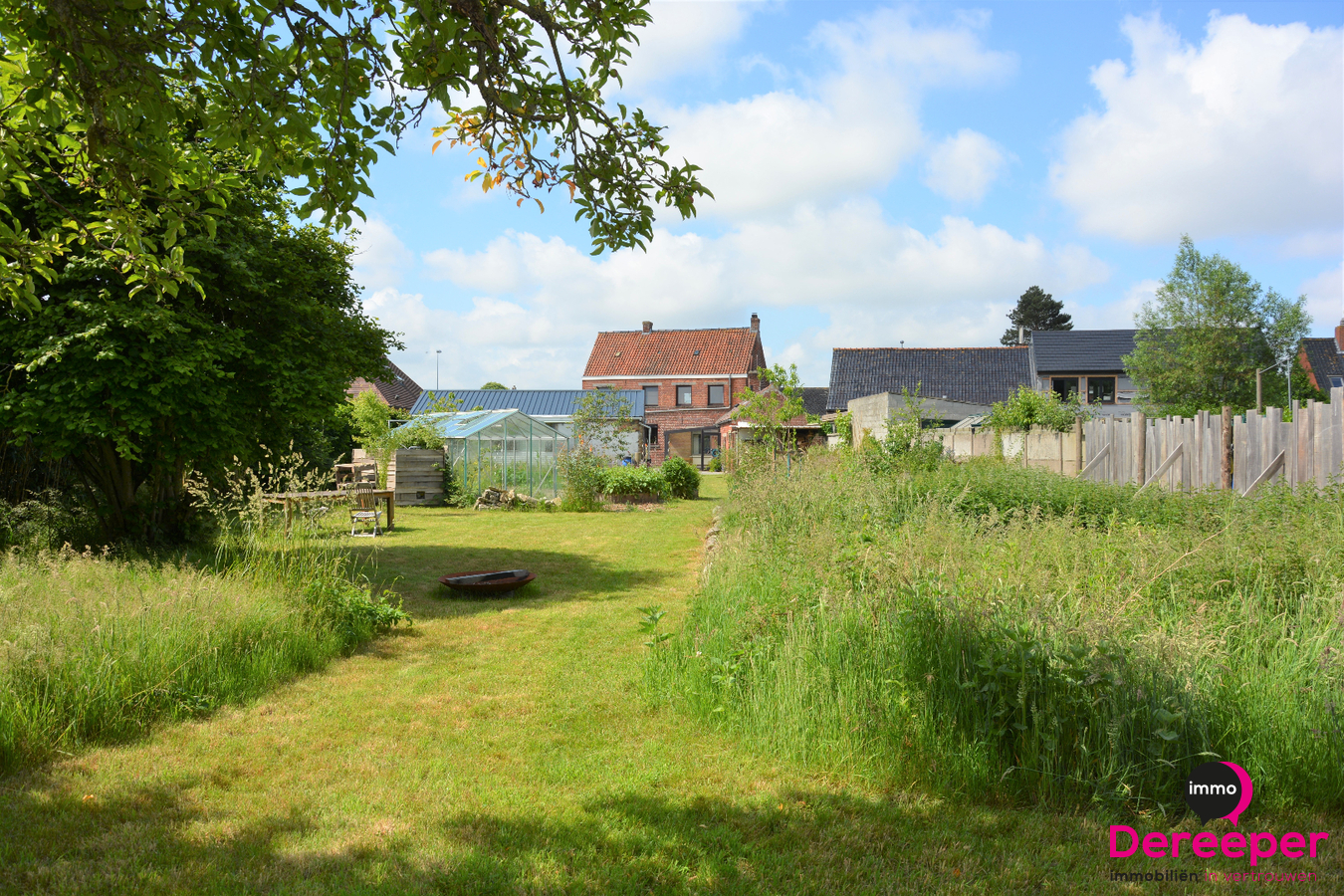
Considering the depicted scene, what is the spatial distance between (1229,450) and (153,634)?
11.3 m

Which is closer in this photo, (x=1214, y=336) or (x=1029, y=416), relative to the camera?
(x=1029, y=416)

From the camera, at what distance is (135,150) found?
4.24 meters

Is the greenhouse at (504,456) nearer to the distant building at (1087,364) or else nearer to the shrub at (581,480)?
the shrub at (581,480)

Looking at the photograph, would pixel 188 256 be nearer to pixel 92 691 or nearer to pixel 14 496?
pixel 14 496

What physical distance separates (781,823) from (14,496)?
1047 centimetres

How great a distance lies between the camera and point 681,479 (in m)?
23.6

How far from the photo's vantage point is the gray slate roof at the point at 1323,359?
1922 inches

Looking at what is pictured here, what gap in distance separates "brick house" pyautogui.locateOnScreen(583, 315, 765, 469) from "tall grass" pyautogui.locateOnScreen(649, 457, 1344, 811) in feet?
140

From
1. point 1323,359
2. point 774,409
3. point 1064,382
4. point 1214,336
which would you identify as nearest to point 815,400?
point 1064,382

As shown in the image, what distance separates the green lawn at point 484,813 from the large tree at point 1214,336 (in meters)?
38.6

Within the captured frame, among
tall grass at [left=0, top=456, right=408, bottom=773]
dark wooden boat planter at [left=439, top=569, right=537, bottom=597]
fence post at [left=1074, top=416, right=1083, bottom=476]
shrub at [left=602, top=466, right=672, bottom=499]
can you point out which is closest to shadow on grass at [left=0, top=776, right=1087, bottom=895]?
tall grass at [left=0, top=456, right=408, bottom=773]

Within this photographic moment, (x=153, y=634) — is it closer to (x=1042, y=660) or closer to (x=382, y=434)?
(x=1042, y=660)

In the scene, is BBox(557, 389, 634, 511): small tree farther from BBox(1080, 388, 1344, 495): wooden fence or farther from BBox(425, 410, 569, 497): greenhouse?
BBox(1080, 388, 1344, 495): wooden fence

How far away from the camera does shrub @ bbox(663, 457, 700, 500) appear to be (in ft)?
76.8
